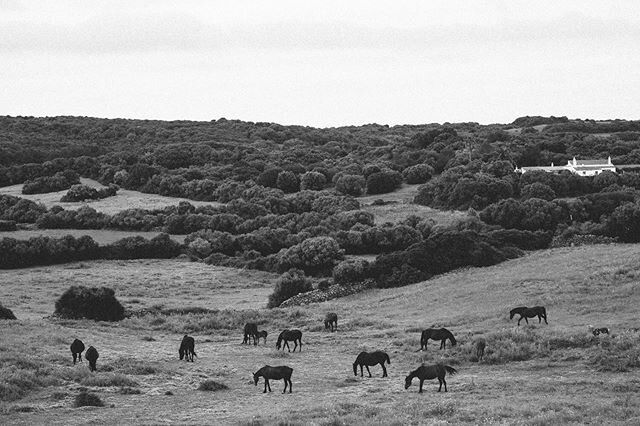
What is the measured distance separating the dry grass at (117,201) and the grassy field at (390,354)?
48.4 metres

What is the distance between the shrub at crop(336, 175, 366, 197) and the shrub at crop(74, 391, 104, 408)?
3385 inches

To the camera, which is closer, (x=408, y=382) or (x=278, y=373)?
(x=408, y=382)

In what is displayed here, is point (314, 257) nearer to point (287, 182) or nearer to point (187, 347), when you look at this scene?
point (187, 347)

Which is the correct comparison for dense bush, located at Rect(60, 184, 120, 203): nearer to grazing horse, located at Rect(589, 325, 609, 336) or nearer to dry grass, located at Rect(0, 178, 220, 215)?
dry grass, located at Rect(0, 178, 220, 215)

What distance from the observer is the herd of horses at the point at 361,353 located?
22125mm

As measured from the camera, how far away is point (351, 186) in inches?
4195

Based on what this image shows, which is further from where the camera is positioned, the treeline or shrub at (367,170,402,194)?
shrub at (367,170,402,194)

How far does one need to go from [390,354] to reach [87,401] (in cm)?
1154

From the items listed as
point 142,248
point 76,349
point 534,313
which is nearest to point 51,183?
point 142,248

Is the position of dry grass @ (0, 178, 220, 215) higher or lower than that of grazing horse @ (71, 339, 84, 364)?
higher

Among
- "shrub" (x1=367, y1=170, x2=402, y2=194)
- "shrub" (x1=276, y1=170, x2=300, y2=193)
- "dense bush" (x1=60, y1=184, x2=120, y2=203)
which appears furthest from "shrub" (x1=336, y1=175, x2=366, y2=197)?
"dense bush" (x1=60, y1=184, x2=120, y2=203)

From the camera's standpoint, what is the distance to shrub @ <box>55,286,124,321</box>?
1679 inches

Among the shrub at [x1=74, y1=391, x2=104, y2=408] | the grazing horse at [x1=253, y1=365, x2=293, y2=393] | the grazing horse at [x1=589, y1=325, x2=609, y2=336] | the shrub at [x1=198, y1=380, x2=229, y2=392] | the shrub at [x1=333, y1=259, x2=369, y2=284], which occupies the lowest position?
the shrub at [x1=198, y1=380, x2=229, y2=392]

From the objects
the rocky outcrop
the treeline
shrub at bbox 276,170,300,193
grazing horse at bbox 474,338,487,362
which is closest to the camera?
grazing horse at bbox 474,338,487,362
